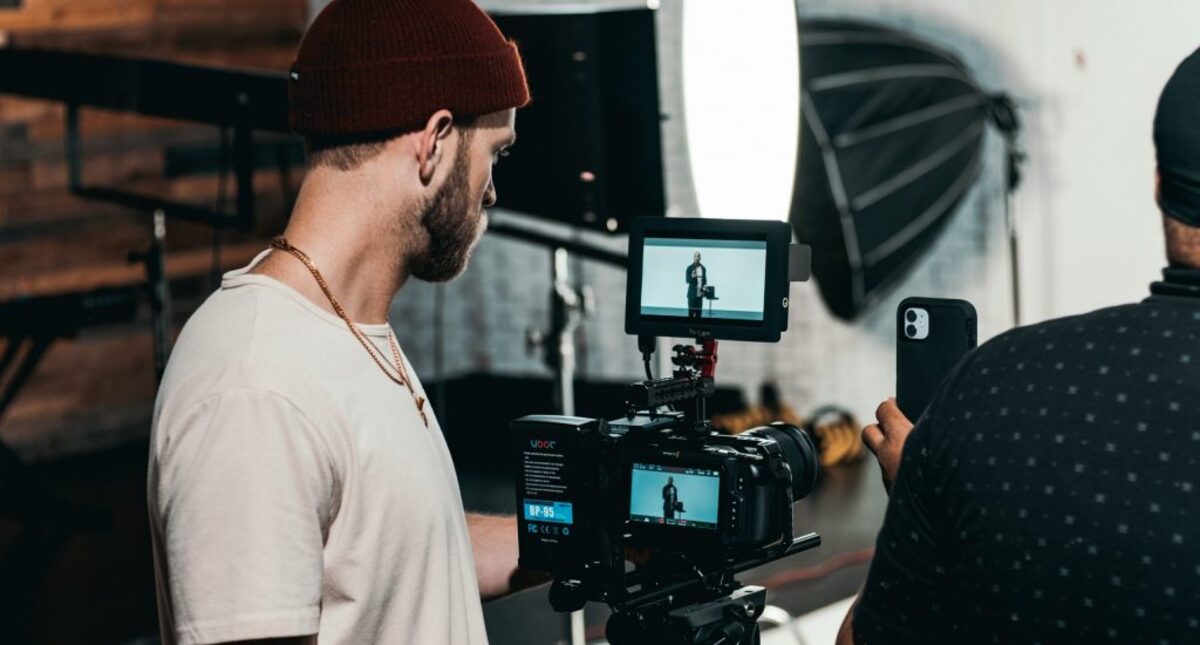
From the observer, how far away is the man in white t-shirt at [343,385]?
3.24 feet

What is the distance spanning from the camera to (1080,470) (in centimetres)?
91

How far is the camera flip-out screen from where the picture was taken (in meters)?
1.39

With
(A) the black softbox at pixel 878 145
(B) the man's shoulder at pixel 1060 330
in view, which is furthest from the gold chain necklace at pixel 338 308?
(A) the black softbox at pixel 878 145

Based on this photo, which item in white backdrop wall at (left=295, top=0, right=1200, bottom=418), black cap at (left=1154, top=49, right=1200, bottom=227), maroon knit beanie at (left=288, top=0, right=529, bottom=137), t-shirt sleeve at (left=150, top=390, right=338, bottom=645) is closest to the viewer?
black cap at (left=1154, top=49, right=1200, bottom=227)

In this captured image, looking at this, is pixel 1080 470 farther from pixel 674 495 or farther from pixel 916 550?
pixel 674 495

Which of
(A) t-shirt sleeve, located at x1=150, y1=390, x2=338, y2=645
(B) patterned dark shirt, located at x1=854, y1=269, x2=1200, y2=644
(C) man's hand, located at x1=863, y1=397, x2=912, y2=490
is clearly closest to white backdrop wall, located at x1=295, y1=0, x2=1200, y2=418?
(C) man's hand, located at x1=863, y1=397, x2=912, y2=490

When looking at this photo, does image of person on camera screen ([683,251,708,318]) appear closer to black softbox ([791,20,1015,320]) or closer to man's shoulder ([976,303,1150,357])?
man's shoulder ([976,303,1150,357])

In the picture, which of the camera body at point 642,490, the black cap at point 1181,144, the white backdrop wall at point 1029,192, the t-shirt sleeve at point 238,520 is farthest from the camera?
the white backdrop wall at point 1029,192

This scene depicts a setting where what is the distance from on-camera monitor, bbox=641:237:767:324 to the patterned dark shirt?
422mm

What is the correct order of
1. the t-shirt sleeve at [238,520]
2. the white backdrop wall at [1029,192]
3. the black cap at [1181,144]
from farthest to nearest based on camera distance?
1. the white backdrop wall at [1029,192]
2. the t-shirt sleeve at [238,520]
3. the black cap at [1181,144]

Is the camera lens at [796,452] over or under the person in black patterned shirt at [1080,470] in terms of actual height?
under

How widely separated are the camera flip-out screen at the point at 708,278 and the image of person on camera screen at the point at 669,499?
15 cm

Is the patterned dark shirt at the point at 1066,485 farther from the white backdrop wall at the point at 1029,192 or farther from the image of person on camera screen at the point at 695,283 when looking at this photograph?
the white backdrop wall at the point at 1029,192

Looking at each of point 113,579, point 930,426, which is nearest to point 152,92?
point 113,579
